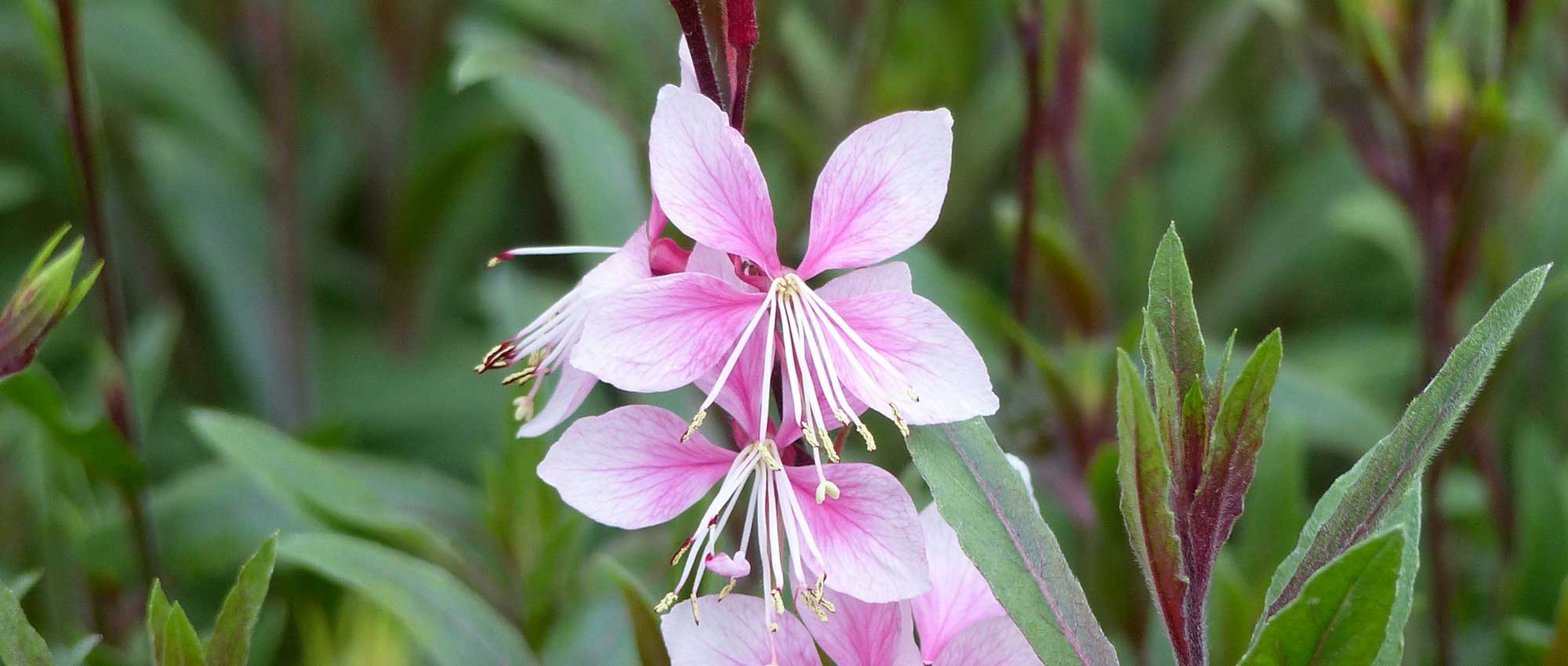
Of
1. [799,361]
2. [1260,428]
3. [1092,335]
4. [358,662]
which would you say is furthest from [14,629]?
[1092,335]

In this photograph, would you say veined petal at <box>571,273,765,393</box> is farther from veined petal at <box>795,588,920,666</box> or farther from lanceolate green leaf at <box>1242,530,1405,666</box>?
lanceolate green leaf at <box>1242,530,1405,666</box>

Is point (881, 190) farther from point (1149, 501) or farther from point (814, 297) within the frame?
point (1149, 501)

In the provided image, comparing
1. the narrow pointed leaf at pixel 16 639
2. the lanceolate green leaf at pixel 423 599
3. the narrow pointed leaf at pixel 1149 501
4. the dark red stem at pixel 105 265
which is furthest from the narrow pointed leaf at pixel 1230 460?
the dark red stem at pixel 105 265

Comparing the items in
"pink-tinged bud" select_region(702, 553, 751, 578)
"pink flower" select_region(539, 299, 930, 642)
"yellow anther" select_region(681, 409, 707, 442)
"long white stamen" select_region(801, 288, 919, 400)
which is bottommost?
"pink-tinged bud" select_region(702, 553, 751, 578)

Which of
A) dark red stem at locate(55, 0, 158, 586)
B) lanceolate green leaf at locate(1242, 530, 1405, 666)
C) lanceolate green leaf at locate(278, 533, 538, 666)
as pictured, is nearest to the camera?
lanceolate green leaf at locate(1242, 530, 1405, 666)

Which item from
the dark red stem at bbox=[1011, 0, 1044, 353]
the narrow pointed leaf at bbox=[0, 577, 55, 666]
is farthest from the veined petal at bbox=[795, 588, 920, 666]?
the dark red stem at bbox=[1011, 0, 1044, 353]
